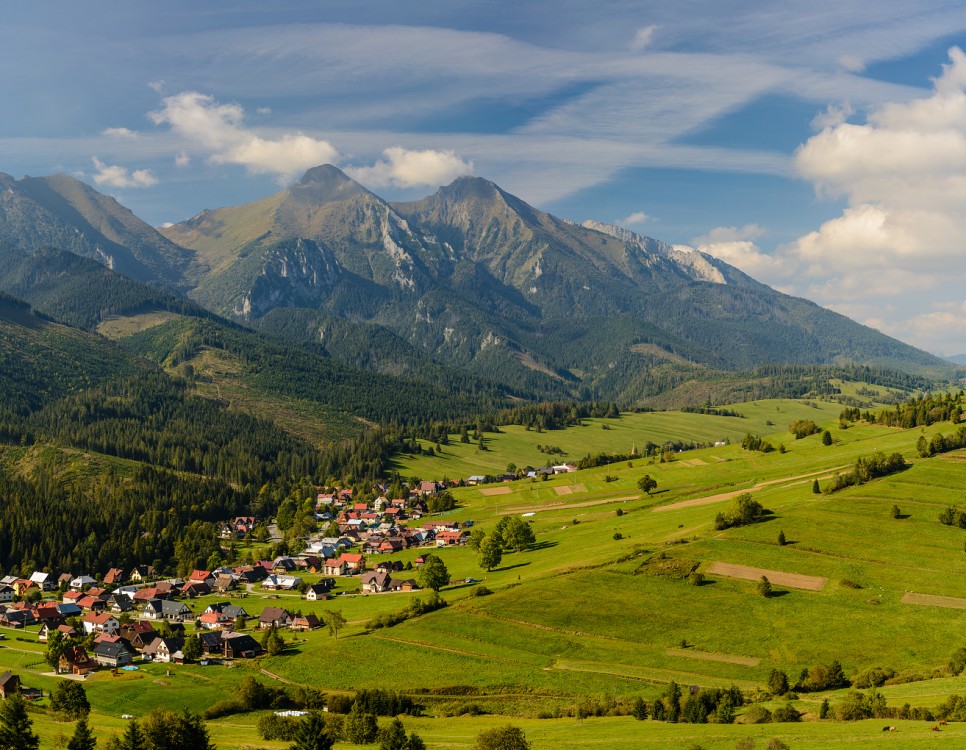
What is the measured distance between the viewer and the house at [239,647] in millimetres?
108312

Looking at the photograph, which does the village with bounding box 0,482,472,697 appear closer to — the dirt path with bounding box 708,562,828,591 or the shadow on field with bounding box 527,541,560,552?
the shadow on field with bounding box 527,541,560,552

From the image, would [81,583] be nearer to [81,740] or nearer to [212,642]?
[212,642]

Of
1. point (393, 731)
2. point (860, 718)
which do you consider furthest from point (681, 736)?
point (393, 731)

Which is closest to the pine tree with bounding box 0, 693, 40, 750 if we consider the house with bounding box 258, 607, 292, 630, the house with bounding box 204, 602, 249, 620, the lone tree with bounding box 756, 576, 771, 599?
the house with bounding box 258, 607, 292, 630

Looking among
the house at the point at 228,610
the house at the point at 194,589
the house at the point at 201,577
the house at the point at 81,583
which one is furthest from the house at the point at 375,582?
the house at the point at 81,583

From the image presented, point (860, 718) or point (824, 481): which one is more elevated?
point (824, 481)

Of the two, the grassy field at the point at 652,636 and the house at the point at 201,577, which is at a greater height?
the grassy field at the point at 652,636

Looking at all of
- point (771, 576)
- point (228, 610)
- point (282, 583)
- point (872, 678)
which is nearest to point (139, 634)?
point (228, 610)

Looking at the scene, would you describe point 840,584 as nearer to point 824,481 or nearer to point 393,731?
point 824,481

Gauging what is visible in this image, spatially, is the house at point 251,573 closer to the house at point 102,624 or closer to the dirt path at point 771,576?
the house at point 102,624

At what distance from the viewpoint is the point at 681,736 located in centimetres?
6238

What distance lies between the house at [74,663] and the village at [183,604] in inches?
4.8

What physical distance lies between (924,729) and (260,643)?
287 ft

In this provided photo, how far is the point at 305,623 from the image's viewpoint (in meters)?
123
